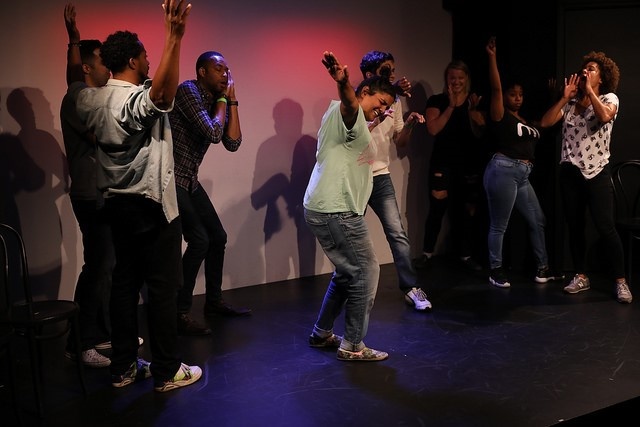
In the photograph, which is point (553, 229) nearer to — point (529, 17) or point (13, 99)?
point (529, 17)

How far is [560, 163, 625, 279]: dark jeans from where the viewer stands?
4.56 m

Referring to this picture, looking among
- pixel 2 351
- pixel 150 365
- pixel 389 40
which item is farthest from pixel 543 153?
pixel 2 351

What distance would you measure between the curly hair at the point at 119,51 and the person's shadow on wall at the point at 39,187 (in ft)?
4.46

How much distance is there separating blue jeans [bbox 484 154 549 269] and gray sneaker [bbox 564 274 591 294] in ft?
0.91

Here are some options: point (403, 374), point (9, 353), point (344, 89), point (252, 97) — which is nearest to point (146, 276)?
point (9, 353)

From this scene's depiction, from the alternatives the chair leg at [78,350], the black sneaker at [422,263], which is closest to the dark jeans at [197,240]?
the chair leg at [78,350]

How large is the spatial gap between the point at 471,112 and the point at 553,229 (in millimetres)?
1028

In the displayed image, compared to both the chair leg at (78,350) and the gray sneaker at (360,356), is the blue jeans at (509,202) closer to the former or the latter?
the gray sneaker at (360,356)

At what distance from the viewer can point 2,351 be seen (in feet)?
8.86

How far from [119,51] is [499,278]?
3.02m

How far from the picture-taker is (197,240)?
3.89m

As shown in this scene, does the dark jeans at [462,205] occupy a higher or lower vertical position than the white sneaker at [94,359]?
higher

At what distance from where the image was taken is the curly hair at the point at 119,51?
2.86 metres

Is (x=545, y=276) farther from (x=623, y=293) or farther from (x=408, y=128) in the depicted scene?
(x=408, y=128)
